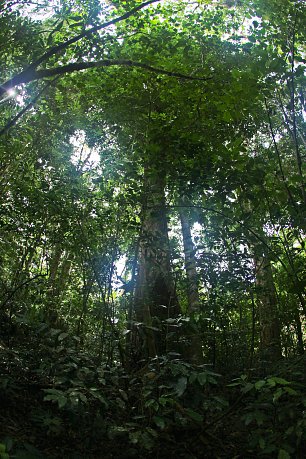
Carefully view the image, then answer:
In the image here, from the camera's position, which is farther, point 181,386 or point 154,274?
point 154,274

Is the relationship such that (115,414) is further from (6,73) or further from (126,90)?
(6,73)

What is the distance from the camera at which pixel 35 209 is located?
4.71 metres

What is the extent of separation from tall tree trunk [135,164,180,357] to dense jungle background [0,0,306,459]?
3cm

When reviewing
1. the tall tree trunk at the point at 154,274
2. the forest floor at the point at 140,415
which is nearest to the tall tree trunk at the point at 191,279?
the tall tree trunk at the point at 154,274

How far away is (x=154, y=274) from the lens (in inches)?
230

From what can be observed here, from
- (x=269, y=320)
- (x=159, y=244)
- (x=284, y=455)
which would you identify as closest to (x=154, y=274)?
(x=159, y=244)

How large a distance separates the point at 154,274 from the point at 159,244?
151cm

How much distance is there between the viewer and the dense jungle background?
259cm

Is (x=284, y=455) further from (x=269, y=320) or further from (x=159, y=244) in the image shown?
(x=269, y=320)

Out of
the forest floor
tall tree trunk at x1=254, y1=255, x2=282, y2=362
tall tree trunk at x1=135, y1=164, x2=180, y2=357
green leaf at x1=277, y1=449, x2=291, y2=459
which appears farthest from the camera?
tall tree trunk at x1=254, y1=255, x2=282, y2=362

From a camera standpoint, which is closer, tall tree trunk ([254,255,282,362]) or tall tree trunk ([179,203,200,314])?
tall tree trunk ([179,203,200,314])

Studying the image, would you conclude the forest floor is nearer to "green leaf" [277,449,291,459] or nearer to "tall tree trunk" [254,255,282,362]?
"green leaf" [277,449,291,459]

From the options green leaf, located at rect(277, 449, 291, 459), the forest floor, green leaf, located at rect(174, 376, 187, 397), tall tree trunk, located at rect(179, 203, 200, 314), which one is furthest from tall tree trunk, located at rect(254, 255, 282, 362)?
green leaf, located at rect(277, 449, 291, 459)

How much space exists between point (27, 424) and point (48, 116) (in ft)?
17.4
